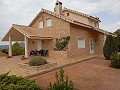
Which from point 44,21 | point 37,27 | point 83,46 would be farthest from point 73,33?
point 37,27

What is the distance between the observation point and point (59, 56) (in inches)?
714

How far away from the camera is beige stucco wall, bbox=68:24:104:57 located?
1920cm

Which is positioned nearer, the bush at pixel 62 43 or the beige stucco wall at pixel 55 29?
the bush at pixel 62 43

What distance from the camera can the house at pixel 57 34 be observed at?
18.7 meters

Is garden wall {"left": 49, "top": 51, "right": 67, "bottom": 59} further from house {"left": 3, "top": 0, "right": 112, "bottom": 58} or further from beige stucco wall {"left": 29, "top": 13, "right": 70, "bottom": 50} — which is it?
beige stucco wall {"left": 29, "top": 13, "right": 70, "bottom": 50}

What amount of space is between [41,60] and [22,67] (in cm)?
174

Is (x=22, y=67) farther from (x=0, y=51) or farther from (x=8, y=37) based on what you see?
(x=0, y=51)

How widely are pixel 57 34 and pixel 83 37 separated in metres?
3.89

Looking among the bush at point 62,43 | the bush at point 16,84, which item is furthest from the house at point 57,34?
the bush at point 16,84

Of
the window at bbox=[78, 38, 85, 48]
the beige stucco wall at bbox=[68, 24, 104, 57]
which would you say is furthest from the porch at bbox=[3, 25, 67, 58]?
the window at bbox=[78, 38, 85, 48]

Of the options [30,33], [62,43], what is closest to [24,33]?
[30,33]

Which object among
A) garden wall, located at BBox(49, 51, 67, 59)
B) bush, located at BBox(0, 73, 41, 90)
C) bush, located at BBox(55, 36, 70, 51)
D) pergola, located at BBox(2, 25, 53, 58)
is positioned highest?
pergola, located at BBox(2, 25, 53, 58)

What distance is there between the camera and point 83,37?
2147 cm

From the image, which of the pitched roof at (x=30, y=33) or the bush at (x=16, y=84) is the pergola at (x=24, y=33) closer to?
the pitched roof at (x=30, y=33)
